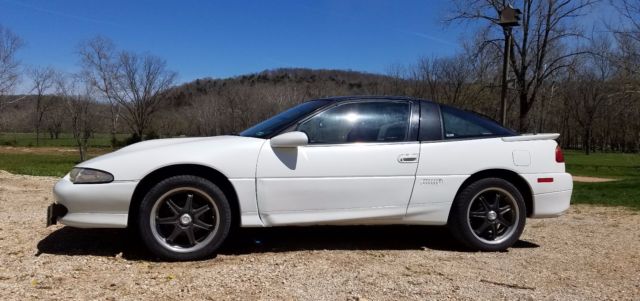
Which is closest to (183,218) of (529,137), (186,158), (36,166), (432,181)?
(186,158)

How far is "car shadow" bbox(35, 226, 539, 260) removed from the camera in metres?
4.01

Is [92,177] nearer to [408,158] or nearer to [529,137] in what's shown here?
[408,158]

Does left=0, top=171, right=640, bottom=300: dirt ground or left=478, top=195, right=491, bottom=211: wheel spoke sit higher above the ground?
left=478, top=195, right=491, bottom=211: wheel spoke

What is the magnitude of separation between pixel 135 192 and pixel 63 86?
1317 inches

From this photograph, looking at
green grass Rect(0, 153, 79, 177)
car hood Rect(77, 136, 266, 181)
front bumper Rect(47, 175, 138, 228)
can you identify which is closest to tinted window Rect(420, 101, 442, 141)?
car hood Rect(77, 136, 266, 181)

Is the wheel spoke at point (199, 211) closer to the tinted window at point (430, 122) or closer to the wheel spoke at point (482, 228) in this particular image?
the tinted window at point (430, 122)

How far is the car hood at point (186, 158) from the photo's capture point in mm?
3699

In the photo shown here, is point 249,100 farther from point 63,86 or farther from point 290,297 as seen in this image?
point 290,297

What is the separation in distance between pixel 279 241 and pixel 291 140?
1.12 meters

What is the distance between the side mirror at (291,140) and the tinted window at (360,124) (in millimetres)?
214

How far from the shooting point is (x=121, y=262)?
3.64m

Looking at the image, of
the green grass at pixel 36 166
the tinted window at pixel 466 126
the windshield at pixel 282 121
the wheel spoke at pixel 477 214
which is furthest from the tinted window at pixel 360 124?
the green grass at pixel 36 166

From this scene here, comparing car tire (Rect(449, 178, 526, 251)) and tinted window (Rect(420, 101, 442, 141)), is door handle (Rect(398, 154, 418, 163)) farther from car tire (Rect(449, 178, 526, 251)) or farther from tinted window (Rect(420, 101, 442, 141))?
car tire (Rect(449, 178, 526, 251))

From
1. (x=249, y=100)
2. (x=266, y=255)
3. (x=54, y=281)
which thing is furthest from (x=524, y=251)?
(x=249, y=100)
